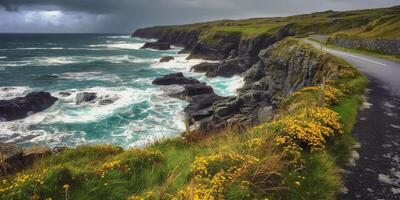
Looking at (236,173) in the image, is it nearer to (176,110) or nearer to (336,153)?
(336,153)

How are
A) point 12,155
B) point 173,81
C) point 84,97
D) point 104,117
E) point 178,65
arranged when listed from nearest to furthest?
point 12,155 < point 104,117 < point 84,97 < point 173,81 < point 178,65

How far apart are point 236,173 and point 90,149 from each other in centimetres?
803

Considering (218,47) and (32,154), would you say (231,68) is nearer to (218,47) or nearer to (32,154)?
(218,47)

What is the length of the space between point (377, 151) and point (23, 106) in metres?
36.3

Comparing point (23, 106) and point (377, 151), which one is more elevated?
point (377, 151)

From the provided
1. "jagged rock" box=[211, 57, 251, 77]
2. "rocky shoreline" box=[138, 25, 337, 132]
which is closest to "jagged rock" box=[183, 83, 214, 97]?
"rocky shoreline" box=[138, 25, 337, 132]

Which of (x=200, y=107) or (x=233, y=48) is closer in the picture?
(x=200, y=107)

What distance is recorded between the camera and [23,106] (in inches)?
1426

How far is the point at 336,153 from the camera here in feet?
28.3

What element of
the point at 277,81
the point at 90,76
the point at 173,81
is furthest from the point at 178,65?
the point at 277,81

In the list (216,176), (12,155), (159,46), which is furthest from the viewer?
(159,46)

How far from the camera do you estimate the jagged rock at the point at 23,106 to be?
114 feet

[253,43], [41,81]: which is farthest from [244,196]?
[253,43]

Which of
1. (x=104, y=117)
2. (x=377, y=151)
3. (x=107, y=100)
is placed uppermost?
(x=377, y=151)
